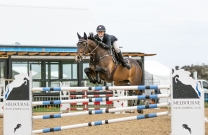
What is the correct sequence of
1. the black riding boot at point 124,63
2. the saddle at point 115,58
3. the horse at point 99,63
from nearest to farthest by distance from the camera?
1. the horse at point 99,63
2. the saddle at point 115,58
3. the black riding boot at point 124,63

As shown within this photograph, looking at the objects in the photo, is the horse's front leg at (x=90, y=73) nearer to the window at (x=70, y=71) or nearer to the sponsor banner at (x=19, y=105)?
the sponsor banner at (x=19, y=105)

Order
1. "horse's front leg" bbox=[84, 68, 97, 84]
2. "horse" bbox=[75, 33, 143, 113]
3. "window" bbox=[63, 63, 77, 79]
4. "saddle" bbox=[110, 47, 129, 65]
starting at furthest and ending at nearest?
"window" bbox=[63, 63, 77, 79] < "saddle" bbox=[110, 47, 129, 65] < "horse's front leg" bbox=[84, 68, 97, 84] < "horse" bbox=[75, 33, 143, 113]

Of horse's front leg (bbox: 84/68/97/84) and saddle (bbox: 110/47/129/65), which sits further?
saddle (bbox: 110/47/129/65)

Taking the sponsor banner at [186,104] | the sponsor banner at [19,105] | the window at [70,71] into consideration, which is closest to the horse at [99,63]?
the sponsor banner at [19,105]

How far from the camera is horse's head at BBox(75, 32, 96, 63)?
1248 centimetres

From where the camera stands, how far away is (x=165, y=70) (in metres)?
36.1

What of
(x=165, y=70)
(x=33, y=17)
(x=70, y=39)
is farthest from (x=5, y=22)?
(x=165, y=70)

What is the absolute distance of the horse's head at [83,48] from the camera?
12477 mm

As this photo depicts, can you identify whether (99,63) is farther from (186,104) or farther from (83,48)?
(186,104)

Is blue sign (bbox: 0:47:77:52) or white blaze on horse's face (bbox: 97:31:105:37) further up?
blue sign (bbox: 0:47:77:52)

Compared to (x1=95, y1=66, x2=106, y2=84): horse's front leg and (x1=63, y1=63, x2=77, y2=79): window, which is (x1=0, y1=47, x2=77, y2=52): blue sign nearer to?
(x1=63, y1=63, x2=77, y2=79): window

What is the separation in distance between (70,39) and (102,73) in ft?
62.4

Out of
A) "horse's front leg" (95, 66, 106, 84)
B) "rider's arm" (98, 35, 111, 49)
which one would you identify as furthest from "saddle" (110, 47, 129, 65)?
"horse's front leg" (95, 66, 106, 84)

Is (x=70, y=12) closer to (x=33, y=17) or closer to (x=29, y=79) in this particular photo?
(x=33, y=17)
